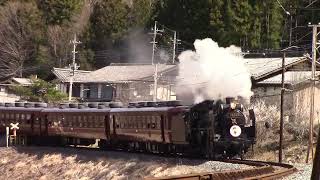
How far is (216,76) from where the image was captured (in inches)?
866

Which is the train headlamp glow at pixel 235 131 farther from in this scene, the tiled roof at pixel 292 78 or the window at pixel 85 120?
the tiled roof at pixel 292 78

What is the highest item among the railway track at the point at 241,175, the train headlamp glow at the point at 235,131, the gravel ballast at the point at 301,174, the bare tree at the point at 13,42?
the bare tree at the point at 13,42

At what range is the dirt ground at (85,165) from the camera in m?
21.5

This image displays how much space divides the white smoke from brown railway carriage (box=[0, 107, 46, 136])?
46.2ft

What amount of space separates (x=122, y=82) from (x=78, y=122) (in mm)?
17410

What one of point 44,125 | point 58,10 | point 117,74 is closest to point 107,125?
point 44,125

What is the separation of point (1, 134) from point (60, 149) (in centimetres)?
998

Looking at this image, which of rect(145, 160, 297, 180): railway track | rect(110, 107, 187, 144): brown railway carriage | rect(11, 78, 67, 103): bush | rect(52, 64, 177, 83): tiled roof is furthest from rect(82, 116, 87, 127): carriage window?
rect(11, 78, 67, 103): bush

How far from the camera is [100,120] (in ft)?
99.0

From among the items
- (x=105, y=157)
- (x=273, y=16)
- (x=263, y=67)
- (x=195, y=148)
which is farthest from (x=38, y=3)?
(x=195, y=148)

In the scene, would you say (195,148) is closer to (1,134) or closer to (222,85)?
(222,85)

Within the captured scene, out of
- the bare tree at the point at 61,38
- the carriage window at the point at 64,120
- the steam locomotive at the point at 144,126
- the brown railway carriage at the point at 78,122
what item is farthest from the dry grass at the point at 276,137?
the bare tree at the point at 61,38

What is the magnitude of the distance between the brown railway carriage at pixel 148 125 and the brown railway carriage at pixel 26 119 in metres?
7.68

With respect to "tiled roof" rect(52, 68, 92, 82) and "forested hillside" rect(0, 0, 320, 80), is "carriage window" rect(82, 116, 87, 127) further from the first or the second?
"forested hillside" rect(0, 0, 320, 80)
